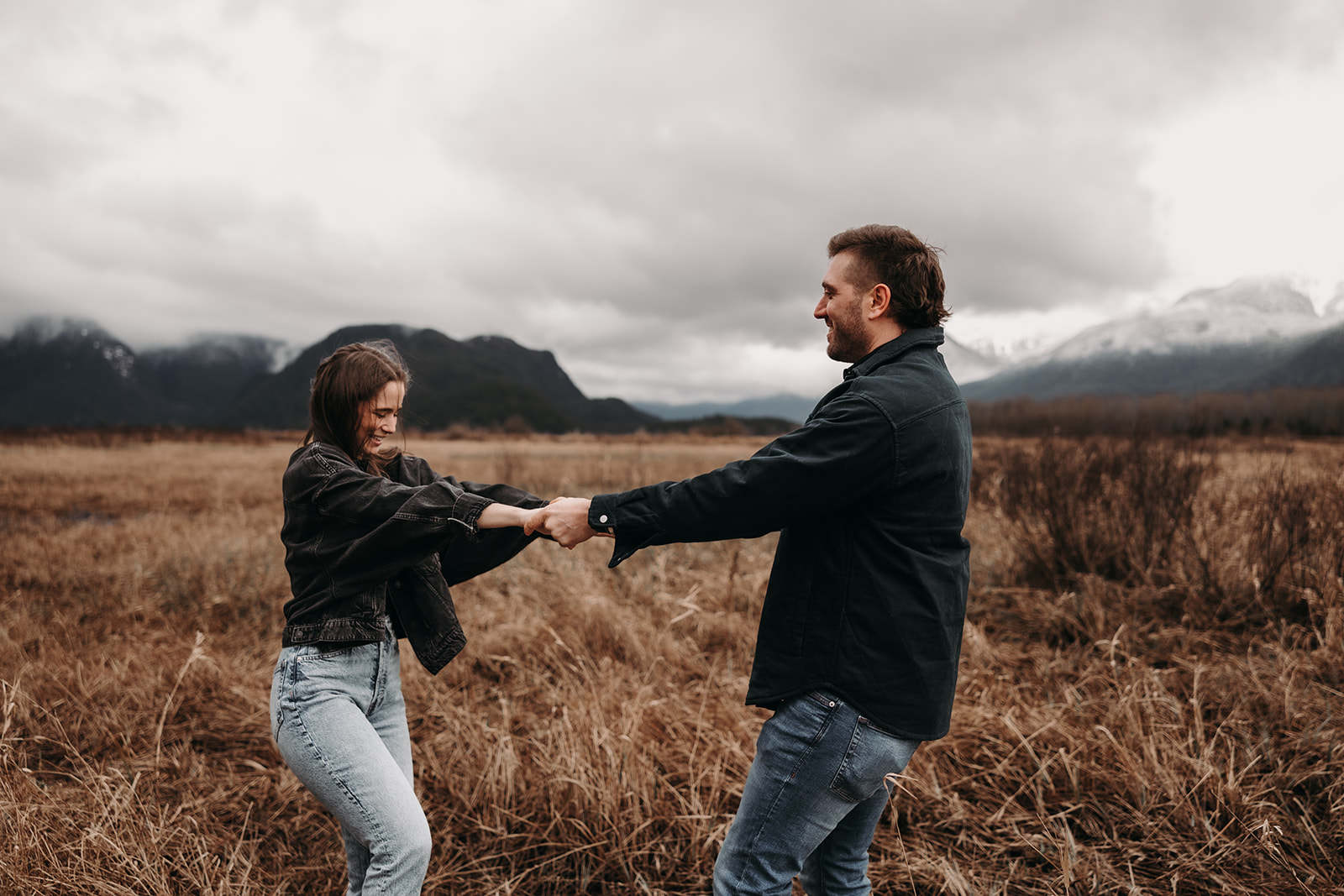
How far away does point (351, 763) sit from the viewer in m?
1.98

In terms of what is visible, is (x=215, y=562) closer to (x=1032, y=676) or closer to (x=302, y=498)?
(x=302, y=498)

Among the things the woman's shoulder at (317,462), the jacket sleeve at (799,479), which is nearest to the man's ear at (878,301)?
the jacket sleeve at (799,479)

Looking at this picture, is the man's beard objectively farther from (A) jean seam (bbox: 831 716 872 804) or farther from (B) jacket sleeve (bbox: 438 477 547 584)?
(B) jacket sleeve (bbox: 438 477 547 584)

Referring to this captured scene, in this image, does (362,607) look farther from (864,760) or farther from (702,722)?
(702,722)

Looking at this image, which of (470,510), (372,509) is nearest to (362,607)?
(372,509)

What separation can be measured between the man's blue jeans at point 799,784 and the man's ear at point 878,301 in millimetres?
1139

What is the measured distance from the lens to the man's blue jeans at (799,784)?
6.05 ft

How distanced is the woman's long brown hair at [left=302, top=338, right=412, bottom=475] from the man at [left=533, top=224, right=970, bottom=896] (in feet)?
3.31

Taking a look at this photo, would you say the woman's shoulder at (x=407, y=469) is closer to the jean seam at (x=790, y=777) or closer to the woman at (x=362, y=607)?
the woman at (x=362, y=607)

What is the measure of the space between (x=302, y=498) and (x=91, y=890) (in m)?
2.13

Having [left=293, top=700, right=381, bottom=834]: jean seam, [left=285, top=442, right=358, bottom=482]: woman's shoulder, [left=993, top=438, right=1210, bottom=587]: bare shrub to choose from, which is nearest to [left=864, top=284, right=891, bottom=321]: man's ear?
[left=285, top=442, right=358, bottom=482]: woman's shoulder

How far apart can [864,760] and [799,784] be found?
20cm

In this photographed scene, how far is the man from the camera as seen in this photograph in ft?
5.87

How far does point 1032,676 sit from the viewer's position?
4848mm
